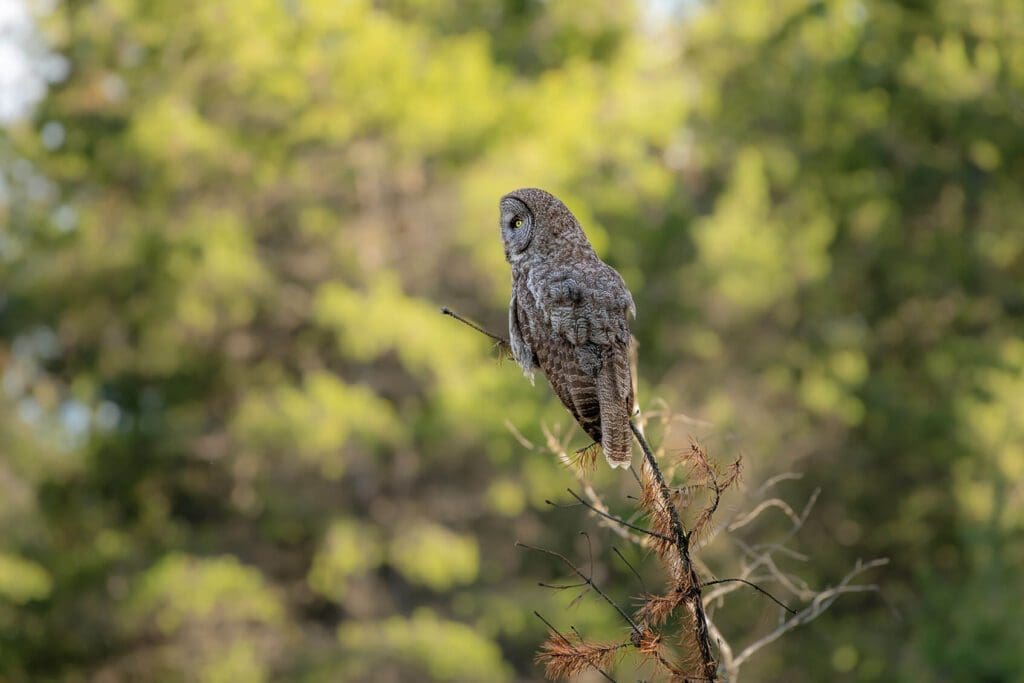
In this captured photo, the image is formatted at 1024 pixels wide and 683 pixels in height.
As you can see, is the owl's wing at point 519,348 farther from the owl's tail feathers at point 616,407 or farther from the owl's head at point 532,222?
the owl's tail feathers at point 616,407

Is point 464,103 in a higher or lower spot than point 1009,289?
lower

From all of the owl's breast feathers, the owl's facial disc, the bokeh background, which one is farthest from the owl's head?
the bokeh background

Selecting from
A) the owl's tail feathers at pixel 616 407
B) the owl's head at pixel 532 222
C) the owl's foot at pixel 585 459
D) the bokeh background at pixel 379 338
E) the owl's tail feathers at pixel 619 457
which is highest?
the bokeh background at pixel 379 338

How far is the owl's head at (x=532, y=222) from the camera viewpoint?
500 cm

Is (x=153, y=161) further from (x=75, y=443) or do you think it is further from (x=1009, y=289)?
(x=1009, y=289)

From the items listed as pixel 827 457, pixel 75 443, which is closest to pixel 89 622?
pixel 75 443

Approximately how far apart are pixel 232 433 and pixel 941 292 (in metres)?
9.63

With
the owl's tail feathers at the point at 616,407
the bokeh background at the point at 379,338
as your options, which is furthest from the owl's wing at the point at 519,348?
the bokeh background at the point at 379,338

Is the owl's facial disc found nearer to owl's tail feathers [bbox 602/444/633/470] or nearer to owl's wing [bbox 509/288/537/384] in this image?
owl's wing [bbox 509/288/537/384]

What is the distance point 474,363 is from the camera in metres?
15.4

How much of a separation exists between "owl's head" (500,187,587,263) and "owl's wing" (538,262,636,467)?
0.29 metres

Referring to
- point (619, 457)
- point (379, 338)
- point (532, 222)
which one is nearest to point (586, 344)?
point (619, 457)

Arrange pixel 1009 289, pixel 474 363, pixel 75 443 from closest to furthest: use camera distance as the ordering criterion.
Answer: pixel 474 363 → pixel 75 443 → pixel 1009 289

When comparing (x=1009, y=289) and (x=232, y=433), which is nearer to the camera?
(x=232, y=433)
